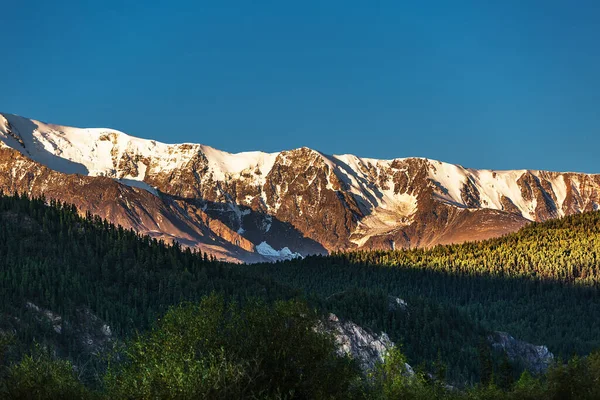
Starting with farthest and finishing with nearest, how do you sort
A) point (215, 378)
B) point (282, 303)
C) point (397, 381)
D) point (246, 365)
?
point (397, 381) < point (282, 303) < point (246, 365) < point (215, 378)

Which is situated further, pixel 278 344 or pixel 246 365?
pixel 278 344

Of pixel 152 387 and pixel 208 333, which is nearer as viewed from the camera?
pixel 152 387

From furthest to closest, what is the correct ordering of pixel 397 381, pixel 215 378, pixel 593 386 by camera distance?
1. pixel 593 386
2. pixel 397 381
3. pixel 215 378

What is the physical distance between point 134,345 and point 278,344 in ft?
53.2

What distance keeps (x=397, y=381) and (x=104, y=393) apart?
40.9 metres

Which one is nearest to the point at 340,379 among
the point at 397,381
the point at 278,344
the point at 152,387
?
the point at 278,344

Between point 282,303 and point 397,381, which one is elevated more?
point 282,303

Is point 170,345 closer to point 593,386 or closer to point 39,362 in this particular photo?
point 39,362

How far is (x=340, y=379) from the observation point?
88.4m

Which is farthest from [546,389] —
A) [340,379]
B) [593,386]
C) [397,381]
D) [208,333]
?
[208,333]

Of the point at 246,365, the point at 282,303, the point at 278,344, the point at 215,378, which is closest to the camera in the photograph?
the point at 215,378

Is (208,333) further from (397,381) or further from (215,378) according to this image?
(397,381)

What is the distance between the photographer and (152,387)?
78.0 metres

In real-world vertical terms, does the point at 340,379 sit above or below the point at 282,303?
below
